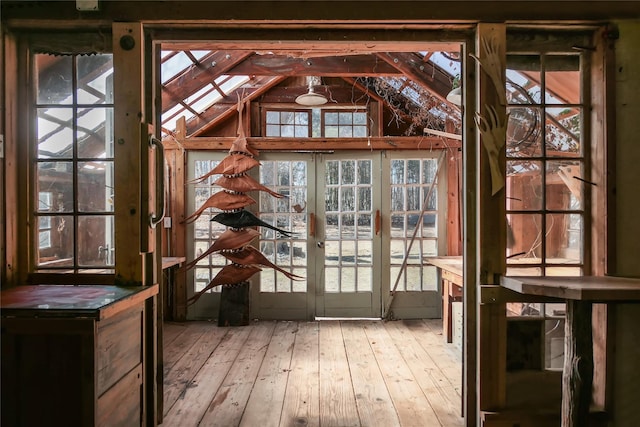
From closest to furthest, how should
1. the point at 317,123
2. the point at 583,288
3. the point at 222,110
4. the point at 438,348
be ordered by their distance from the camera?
the point at 583,288
the point at 438,348
the point at 222,110
the point at 317,123

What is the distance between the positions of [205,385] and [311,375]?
0.76 meters

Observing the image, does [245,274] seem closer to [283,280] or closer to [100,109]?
[283,280]

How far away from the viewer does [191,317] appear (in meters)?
4.41

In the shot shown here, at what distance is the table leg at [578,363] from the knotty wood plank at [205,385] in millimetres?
1874

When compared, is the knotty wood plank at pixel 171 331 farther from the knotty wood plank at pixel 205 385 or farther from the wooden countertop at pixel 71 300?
the wooden countertop at pixel 71 300

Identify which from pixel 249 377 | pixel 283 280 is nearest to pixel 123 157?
pixel 249 377

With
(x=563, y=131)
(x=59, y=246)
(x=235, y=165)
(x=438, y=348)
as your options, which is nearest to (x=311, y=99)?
(x=235, y=165)

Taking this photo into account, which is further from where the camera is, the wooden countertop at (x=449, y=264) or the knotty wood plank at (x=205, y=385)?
the wooden countertop at (x=449, y=264)

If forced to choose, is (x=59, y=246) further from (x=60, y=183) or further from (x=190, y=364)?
(x=190, y=364)

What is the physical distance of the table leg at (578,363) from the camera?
1.53m

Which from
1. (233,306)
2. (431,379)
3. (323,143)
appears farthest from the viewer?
(323,143)

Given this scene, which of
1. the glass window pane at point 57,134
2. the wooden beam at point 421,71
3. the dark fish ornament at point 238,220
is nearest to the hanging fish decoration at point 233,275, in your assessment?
the dark fish ornament at point 238,220

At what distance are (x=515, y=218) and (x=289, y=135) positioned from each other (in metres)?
3.12

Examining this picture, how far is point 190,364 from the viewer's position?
304 cm
